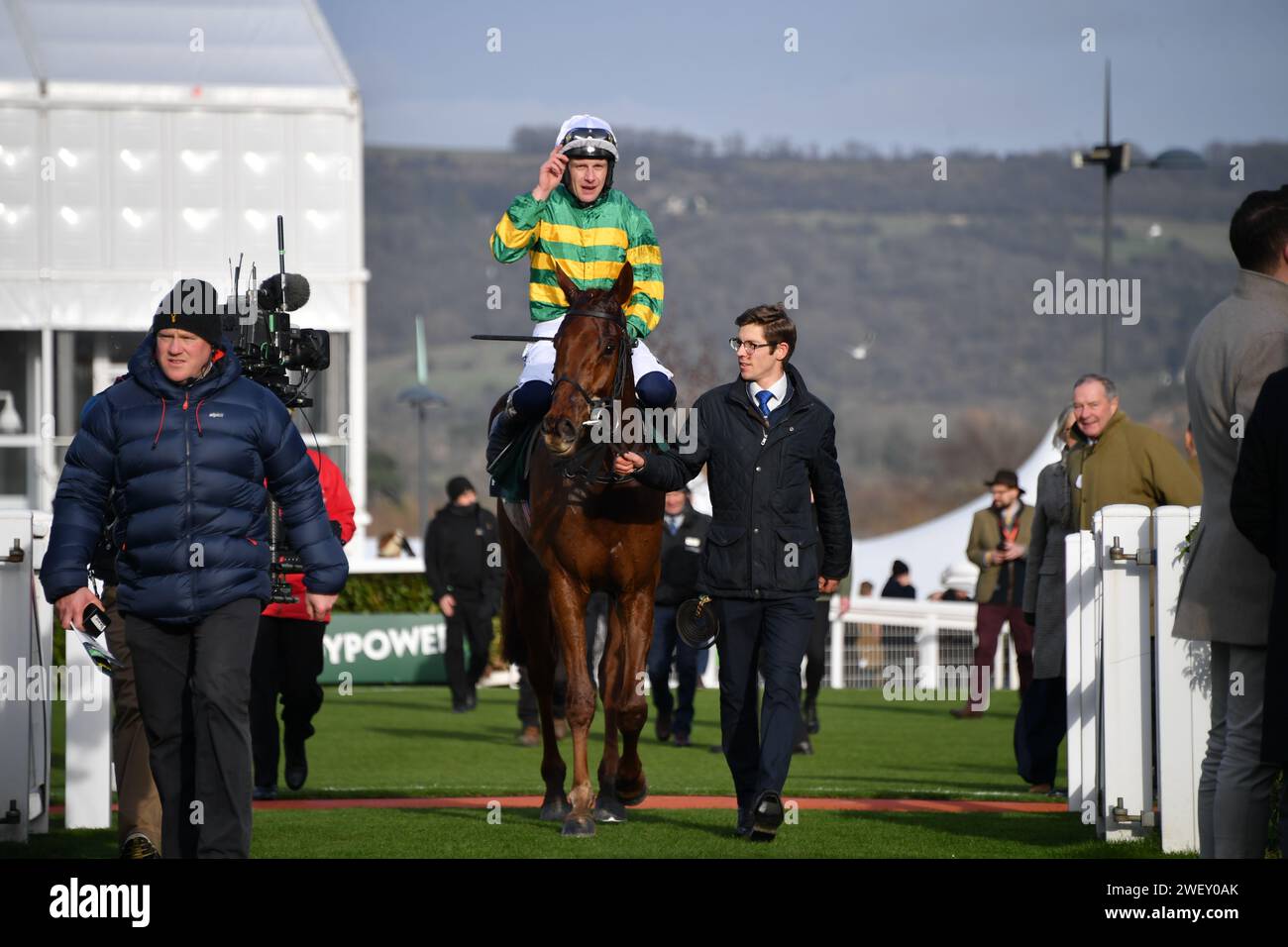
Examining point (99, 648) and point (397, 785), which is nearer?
point (99, 648)

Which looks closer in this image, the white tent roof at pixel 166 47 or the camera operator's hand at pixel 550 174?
the camera operator's hand at pixel 550 174

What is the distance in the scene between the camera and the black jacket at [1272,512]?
5.74 metres

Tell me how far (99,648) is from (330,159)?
21354 millimetres

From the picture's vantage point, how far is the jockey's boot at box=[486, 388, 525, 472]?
9094 millimetres

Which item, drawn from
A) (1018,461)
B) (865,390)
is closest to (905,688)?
(1018,461)

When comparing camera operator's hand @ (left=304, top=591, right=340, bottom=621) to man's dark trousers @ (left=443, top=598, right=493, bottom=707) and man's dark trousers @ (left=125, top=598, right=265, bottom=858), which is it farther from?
man's dark trousers @ (left=443, top=598, right=493, bottom=707)

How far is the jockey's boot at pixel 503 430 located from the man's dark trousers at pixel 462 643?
9.38m

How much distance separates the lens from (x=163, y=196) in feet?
88.9

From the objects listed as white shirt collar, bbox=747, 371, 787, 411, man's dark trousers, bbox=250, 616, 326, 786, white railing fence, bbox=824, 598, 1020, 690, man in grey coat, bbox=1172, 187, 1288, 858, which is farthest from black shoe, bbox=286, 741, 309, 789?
white railing fence, bbox=824, 598, 1020, 690

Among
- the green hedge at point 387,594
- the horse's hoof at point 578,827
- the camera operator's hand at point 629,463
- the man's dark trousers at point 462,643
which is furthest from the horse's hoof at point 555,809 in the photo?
the green hedge at point 387,594

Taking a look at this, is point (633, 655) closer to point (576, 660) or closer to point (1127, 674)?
point (576, 660)

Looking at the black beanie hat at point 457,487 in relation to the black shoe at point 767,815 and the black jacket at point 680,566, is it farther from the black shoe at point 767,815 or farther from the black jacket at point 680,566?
the black shoe at point 767,815

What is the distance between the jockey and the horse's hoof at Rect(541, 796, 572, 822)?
1.82 m
